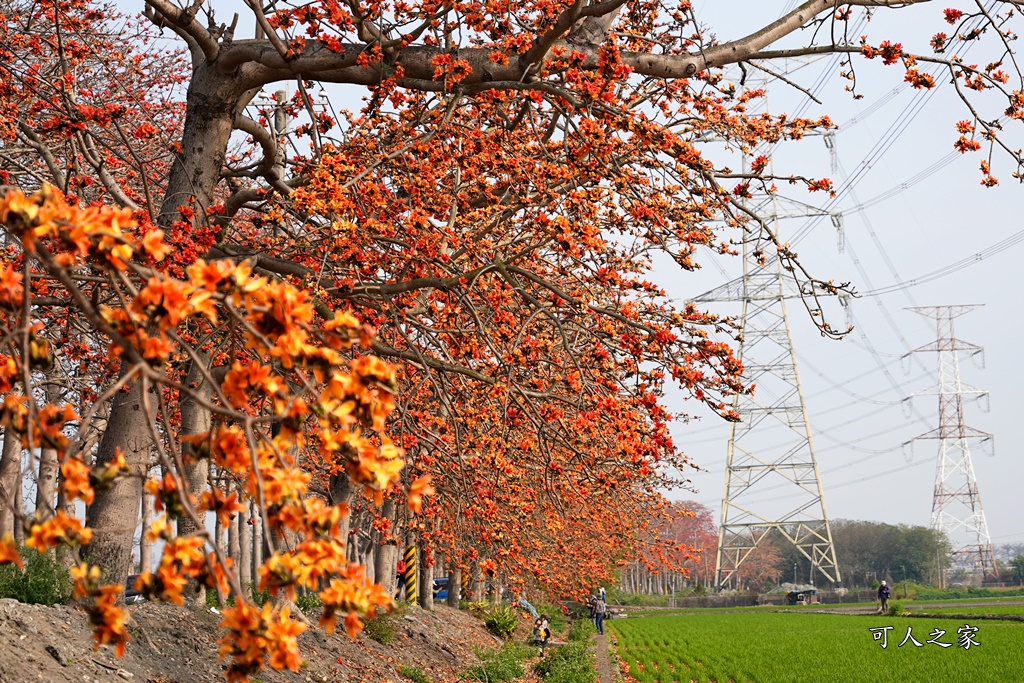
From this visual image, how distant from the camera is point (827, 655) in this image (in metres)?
17.4

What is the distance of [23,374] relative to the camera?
2.14 meters

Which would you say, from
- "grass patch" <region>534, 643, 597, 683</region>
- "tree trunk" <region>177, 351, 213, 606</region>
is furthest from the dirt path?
"tree trunk" <region>177, 351, 213, 606</region>

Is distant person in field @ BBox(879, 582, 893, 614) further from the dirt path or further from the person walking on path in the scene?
the dirt path

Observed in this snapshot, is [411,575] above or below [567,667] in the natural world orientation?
above

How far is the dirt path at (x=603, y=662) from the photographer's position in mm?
15461

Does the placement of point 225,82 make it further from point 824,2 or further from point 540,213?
point 824,2

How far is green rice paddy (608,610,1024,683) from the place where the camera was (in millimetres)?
13867

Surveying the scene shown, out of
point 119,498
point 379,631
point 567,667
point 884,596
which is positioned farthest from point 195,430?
point 884,596

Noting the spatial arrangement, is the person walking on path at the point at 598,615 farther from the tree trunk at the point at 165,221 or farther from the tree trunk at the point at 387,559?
the tree trunk at the point at 165,221

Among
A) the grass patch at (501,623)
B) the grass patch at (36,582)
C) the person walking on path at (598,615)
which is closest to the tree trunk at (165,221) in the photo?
the grass patch at (36,582)

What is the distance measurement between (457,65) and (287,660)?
5559 millimetres

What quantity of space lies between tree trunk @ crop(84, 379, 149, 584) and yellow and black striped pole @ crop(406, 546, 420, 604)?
13.6 meters

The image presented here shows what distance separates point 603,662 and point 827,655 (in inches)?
172

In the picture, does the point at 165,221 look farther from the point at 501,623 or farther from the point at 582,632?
the point at 582,632
